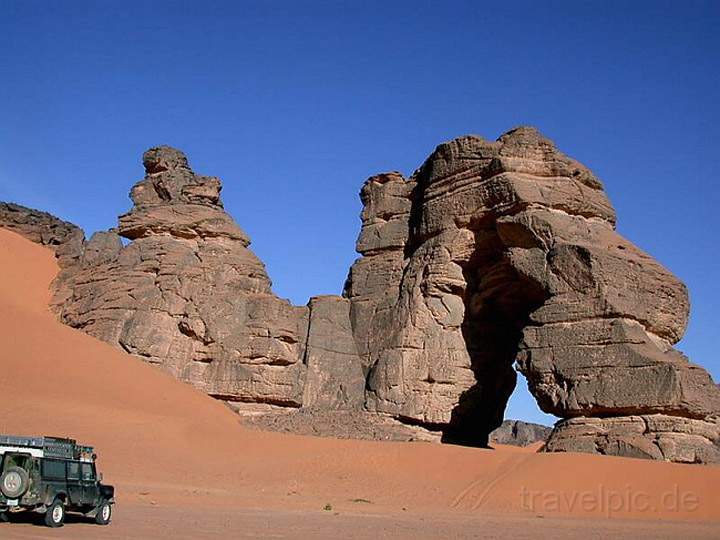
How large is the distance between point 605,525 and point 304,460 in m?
8.92

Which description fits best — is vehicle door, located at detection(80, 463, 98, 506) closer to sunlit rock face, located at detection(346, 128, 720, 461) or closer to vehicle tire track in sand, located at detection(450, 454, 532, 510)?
vehicle tire track in sand, located at detection(450, 454, 532, 510)

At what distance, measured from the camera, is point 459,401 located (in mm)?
26672

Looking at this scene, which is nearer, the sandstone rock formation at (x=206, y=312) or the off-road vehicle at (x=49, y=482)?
the off-road vehicle at (x=49, y=482)

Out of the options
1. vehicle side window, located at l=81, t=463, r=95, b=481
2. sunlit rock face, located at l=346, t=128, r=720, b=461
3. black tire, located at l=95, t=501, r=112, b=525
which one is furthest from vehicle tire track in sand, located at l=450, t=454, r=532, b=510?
vehicle side window, located at l=81, t=463, r=95, b=481

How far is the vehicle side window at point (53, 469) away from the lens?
11617 mm

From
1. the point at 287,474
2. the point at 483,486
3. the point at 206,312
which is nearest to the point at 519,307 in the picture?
the point at 483,486

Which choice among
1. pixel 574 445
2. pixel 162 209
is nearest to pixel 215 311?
pixel 162 209

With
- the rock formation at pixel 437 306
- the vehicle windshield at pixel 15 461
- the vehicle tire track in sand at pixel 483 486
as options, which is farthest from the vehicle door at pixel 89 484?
the rock formation at pixel 437 306

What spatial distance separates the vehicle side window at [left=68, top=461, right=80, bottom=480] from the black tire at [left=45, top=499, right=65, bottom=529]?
1.46ft

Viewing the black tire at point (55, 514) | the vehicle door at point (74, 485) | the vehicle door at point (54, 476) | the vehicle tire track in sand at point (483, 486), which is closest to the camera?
the black tire at point (55, 514)

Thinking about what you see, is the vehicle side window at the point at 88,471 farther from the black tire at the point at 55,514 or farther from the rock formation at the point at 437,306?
the rock formation at the point at 437,306

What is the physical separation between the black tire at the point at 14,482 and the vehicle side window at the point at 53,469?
0.99 ft

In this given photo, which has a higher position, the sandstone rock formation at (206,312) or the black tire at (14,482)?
the sandstone rock formation at (206,312)

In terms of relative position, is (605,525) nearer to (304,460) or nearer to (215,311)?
(304,460)
